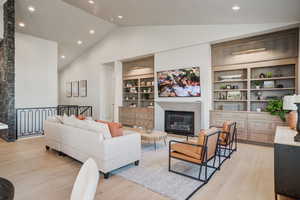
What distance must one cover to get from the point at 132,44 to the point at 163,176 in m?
5.82

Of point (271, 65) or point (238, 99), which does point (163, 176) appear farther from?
point (271, 65)

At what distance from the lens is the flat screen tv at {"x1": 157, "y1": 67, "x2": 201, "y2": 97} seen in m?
5.72

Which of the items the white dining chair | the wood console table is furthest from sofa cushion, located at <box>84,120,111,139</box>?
the wood console table

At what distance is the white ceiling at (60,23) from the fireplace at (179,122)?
16.1 ft

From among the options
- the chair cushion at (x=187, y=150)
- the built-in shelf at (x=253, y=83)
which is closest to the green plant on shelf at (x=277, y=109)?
the built-in shelf at (x=253, y=83)

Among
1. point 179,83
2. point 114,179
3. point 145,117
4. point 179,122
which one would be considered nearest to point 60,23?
point 145,117

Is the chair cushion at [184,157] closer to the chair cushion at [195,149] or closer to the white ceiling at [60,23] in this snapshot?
the chair cushion at [195,149]

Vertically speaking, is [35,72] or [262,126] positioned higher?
[35,72]

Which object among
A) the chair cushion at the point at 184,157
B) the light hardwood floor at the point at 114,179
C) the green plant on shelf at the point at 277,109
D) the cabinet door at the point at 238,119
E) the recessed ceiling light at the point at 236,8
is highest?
→ the recessed ceiling light at the point at 236,8

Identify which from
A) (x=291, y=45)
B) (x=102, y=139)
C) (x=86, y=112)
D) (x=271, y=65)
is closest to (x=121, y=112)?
(x=86, y=112)

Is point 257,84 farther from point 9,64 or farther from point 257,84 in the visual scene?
point 9,64

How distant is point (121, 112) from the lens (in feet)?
26.9

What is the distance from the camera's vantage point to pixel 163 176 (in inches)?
118

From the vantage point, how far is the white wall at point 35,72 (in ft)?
21.2
